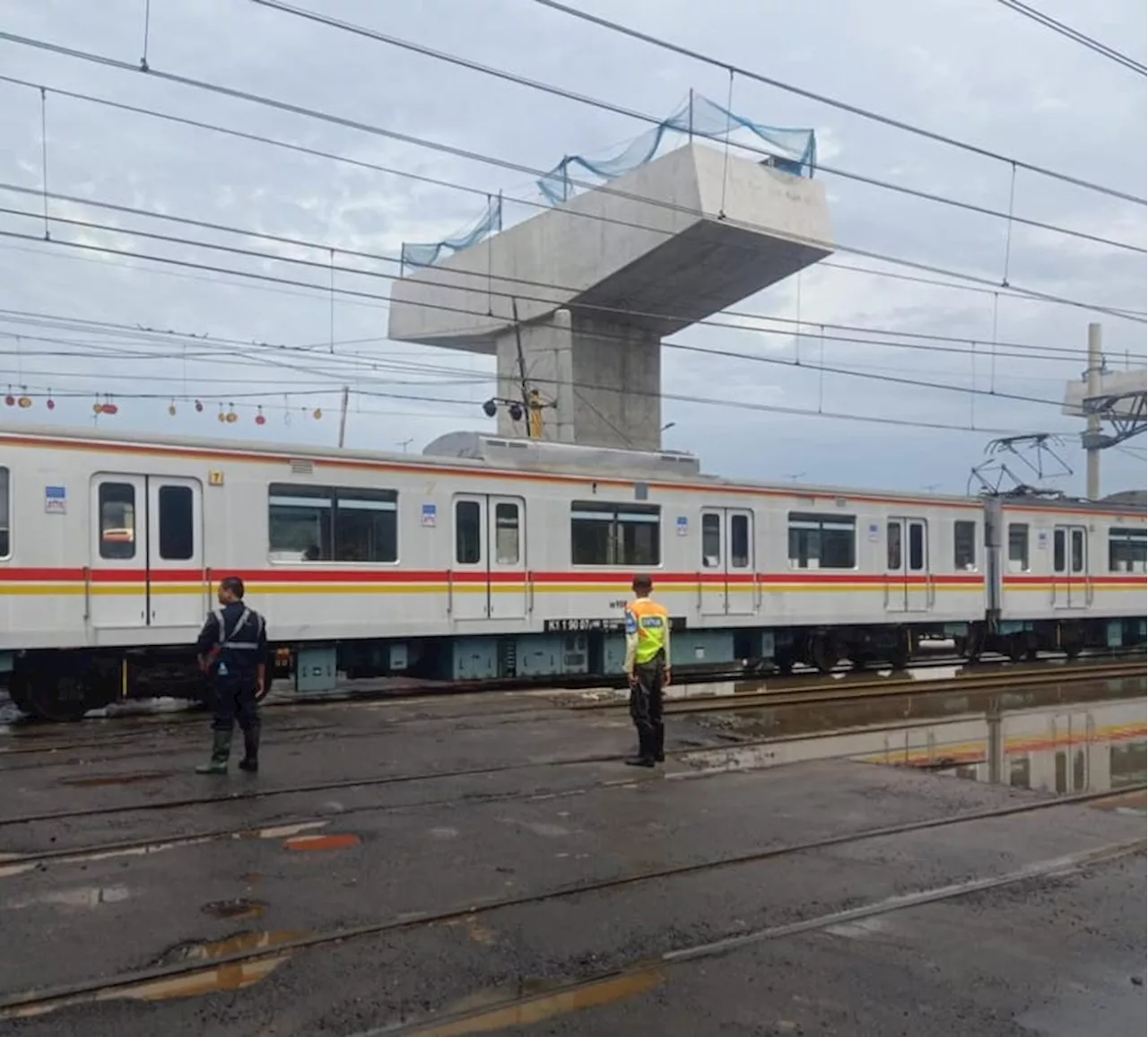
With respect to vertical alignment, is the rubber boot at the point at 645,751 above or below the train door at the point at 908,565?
below

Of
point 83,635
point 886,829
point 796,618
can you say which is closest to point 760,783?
point 886,829

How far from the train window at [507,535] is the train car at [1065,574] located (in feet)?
36.0

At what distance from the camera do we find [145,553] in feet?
44.0

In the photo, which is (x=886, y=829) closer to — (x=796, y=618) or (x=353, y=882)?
(x=353, y=882)

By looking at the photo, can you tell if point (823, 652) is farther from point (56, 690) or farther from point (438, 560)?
point (56, 690)

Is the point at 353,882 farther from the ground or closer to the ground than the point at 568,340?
closer to the ground

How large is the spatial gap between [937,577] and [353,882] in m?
17.3

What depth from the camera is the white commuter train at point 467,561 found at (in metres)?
13.1

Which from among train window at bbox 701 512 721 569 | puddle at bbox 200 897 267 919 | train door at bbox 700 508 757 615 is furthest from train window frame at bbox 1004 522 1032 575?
puddle at bbox 200 897 267 919

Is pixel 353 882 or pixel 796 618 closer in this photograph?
pixel 353 882

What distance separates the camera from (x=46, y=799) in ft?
29.2

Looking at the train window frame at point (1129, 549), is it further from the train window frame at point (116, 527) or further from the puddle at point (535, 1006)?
the puddle at point (535, 1006)

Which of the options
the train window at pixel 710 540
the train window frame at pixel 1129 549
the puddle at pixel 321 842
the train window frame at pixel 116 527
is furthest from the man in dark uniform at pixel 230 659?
the train window frame at pixel 1129 549

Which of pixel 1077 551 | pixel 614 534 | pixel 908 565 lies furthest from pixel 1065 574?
pixel 614 534
